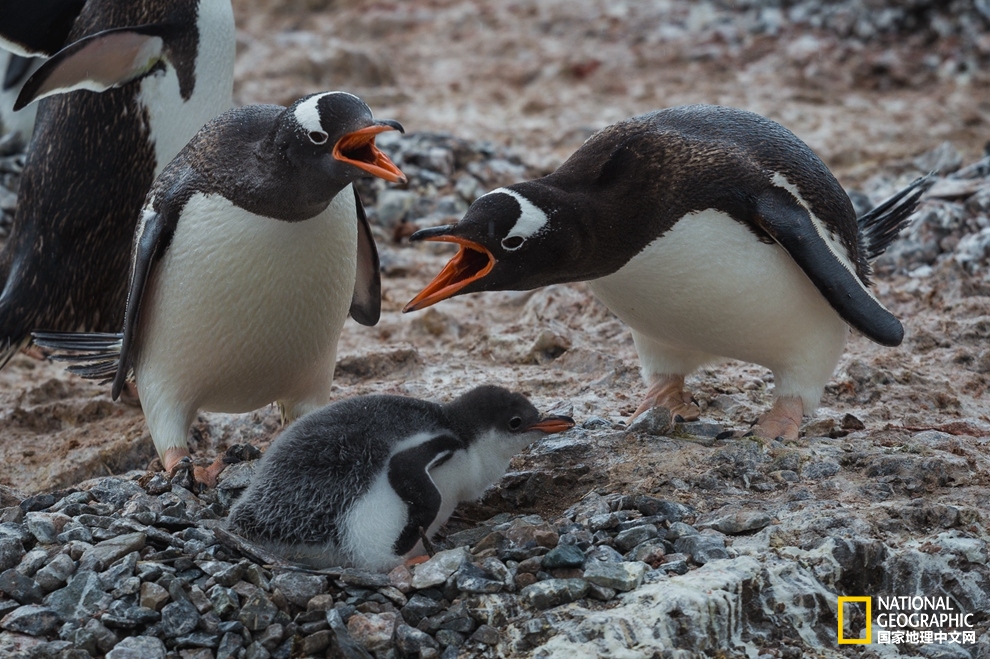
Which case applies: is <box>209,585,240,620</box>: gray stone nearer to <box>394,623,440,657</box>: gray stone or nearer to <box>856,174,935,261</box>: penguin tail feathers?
<box>394,623,440,657</box>: gray stone

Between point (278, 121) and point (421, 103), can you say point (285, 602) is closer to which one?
point (278, 121)

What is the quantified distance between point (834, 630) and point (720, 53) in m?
7.17

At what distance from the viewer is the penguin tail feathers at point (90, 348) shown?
13.7 ft

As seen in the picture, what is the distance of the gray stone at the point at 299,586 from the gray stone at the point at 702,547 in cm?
90

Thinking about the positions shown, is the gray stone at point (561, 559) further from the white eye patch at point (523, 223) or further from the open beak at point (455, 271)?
the white eye patch at point (523, 223)

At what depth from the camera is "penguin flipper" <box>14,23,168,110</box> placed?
458 centimetres

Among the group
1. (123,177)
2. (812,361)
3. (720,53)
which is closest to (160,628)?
(812,361)

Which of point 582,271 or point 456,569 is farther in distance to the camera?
point 582,271

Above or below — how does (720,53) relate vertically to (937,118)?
above

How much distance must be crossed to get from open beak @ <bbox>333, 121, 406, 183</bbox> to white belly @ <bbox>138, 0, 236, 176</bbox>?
6.29 feet

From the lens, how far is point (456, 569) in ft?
9.54

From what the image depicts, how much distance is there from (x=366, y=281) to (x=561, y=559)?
71.7 inches

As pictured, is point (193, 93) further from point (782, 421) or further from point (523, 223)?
point (782, 421)

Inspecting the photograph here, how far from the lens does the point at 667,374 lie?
419 centimetres
